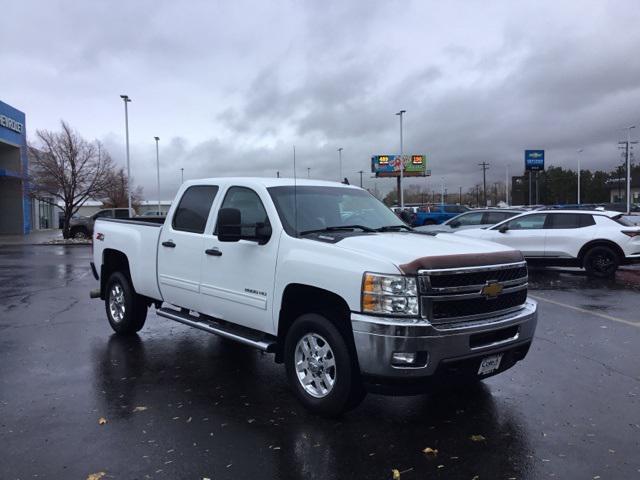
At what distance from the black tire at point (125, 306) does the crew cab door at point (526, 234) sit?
9621 mm

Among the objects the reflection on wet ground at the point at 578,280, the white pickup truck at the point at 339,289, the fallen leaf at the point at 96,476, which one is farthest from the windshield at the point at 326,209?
the reflection on wet ground at the point at 578,280

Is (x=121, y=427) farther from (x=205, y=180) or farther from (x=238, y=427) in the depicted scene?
(x=205, y=180)

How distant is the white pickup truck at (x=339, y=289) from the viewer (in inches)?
156

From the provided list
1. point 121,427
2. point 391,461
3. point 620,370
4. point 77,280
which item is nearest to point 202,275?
point 121,427

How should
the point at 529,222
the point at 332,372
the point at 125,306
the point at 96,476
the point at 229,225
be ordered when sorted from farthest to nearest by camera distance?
the point at 529,222, the point at 125,306, the point at 229,225, the point at 332,372, the point at 96,476

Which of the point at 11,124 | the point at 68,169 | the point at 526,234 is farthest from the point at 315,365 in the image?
the point at 11,124

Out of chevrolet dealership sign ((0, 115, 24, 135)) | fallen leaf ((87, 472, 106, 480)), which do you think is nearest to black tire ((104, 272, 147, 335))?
fallen leaf ((87, 472, 106, 480))

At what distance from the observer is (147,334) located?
7.49 m

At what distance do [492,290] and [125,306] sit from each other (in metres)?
4.85

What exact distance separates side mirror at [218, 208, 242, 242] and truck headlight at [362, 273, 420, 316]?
1503 mm

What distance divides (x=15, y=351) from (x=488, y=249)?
555 centimetres

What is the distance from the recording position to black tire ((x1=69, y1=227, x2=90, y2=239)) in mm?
30125

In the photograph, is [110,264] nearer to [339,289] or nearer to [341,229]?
[341,229]

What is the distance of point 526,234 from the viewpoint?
13836 mm
